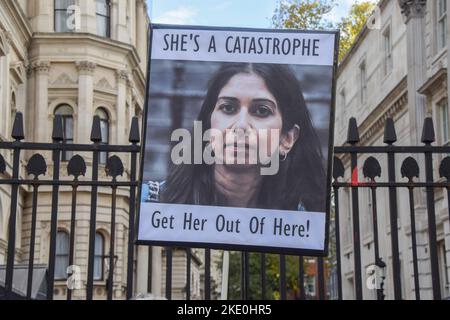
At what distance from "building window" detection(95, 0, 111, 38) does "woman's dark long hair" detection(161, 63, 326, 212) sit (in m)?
30.3

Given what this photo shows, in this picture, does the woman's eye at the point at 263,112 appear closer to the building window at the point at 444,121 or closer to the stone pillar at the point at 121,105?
the building window at the point at 444,121

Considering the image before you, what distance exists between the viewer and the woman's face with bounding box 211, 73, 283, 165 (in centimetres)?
589

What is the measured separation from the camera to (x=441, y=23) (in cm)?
2331

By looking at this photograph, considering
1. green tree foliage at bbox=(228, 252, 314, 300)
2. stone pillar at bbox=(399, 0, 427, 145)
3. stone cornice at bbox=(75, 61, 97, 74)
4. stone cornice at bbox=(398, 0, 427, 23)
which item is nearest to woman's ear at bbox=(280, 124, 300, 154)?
stone pillar at bbox=(399, 0, 427, 145)

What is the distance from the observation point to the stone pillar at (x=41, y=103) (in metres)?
33.4

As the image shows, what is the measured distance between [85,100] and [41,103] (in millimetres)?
1726

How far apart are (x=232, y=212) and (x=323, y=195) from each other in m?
0.66

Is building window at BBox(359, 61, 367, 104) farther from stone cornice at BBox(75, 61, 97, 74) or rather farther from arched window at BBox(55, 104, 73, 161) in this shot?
arched window at BBox(55, 104, 73, 161)

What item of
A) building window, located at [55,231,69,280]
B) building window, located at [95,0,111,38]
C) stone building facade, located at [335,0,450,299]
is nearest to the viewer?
stone building facade, located at [335,0,450,299]
